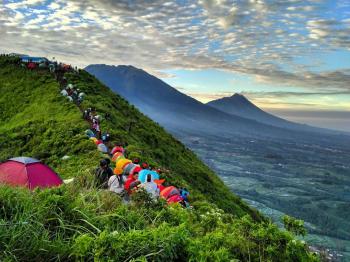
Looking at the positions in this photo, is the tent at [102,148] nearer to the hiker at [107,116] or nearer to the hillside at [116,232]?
the hiker at [107,116]

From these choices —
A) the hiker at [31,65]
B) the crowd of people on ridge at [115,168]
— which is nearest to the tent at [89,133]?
the crowd of people on ridge at [115,168]

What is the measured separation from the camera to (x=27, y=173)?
16.2 m

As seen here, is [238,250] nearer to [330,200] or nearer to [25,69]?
[25,69]

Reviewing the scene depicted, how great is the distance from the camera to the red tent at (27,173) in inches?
633

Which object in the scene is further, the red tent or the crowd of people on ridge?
the red tent

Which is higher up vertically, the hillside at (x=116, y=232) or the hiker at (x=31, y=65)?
the hiker at (x=31, y=65)

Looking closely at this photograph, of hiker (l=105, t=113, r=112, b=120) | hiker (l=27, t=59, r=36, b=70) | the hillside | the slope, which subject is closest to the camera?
the hillside

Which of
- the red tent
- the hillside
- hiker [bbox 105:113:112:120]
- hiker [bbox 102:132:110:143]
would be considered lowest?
the red tent

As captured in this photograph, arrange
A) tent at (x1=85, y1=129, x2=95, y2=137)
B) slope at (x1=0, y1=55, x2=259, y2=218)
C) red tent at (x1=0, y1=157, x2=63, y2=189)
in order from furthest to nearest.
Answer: tent at (x1=85, y1=129, x2=95, y2=137) < slope at (x1=0, y1=55, x2=259, y2=218) < red tent at (x1=0, y1=157, x2=63, y2=189)

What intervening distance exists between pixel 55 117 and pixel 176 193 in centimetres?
2189

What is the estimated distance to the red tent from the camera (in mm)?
16078

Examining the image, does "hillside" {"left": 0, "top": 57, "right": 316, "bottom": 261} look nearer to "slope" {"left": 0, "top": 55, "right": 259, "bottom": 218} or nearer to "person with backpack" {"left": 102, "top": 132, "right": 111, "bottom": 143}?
"slope" {"left": 0, "top": 55, "right": 259, "bottom": 218}

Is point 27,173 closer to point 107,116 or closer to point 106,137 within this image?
point 106,137

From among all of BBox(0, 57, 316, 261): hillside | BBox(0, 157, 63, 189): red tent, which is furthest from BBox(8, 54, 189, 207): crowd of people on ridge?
BBox(0, 157, 63, 189): red tent
